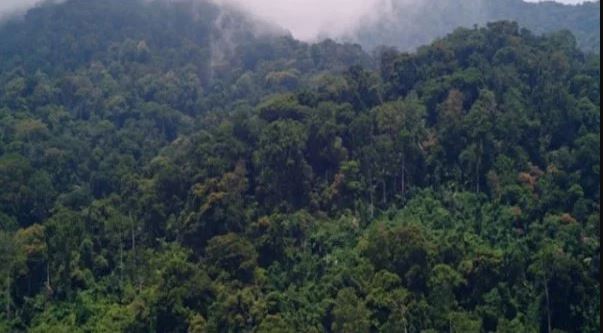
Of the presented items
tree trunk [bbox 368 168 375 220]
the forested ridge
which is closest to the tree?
the forested ridge

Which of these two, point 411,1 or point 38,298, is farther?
point 411,1

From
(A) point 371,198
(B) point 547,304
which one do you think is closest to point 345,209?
(A) point 371,198

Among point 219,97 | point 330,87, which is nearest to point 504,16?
point 219,97

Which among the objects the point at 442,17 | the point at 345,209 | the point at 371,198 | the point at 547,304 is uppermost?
the point at 442,17

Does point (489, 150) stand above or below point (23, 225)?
above

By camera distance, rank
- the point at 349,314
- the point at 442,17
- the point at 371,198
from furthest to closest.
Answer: the point at 442,17 → the point at 371,198 → the point at 349,314

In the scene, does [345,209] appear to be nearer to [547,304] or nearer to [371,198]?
[371,198]

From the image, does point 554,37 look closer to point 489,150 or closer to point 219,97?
point 489,150
